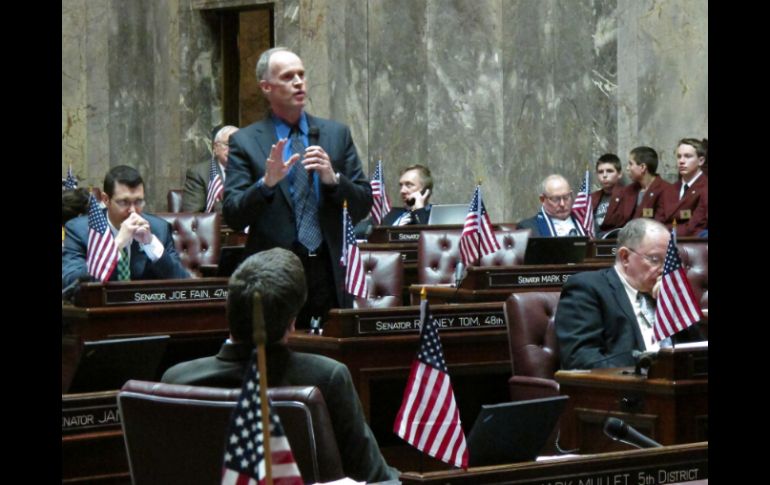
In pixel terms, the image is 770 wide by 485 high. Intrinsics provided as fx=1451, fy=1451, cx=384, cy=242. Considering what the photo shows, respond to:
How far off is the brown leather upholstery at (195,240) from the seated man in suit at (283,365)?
6702 millimetres

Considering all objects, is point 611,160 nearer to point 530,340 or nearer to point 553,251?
point 553,251

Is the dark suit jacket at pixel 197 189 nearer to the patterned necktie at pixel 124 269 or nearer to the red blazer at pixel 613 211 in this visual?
the red blazer at pixel 613 211

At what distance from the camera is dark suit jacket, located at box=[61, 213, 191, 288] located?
745 cm

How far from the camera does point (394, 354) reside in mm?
6500

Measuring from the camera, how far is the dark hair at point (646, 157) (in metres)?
13.3

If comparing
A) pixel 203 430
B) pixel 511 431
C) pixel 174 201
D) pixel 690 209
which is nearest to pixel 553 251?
pixel 690 209

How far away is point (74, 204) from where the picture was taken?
804 cm

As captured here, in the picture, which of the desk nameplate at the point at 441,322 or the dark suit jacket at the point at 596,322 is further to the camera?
the desk nameplate at the point at 441,322

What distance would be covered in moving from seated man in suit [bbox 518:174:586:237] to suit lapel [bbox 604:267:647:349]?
464 centimetres

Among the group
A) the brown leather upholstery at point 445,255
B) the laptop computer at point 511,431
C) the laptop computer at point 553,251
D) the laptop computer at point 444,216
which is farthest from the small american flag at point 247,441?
the laptop computer at point 444,216

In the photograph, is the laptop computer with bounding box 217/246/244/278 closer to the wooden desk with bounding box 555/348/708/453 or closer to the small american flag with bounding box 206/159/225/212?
the wooden desk with bounding box 555/348/708/453

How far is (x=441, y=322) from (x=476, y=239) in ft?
7.40

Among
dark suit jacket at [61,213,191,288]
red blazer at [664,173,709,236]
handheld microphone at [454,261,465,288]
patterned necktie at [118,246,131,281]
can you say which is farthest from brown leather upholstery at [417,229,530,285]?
red blazer at [664,173,709,236]

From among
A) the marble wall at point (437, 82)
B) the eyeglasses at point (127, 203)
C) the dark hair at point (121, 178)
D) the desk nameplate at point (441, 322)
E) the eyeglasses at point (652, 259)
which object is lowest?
the desk nameplate at point (441, 322)
